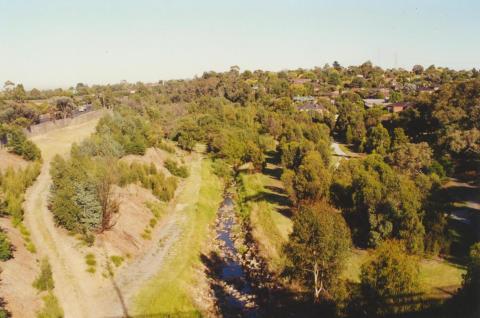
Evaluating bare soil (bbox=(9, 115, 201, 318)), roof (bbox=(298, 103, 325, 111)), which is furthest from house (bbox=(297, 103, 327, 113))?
bare soil (bbox=(9, 115, 201, 318))

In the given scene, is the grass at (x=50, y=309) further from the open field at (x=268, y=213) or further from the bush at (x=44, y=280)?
the open field at (x=268, y=213)

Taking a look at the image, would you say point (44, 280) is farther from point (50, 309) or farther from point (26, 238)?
point (26, 238)

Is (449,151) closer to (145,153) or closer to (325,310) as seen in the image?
(325,310)

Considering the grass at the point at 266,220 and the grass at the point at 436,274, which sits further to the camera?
the grass at the point at 266,220

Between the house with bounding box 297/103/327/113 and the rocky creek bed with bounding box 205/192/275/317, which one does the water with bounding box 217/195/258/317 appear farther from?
the house with bounding box 297/103/327/113

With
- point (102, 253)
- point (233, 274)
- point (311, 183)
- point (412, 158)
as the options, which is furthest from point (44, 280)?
point (412, 158)

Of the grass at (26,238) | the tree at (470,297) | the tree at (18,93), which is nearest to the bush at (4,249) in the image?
the grass at (26,238)

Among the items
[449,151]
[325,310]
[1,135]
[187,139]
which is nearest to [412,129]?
[449,151]
